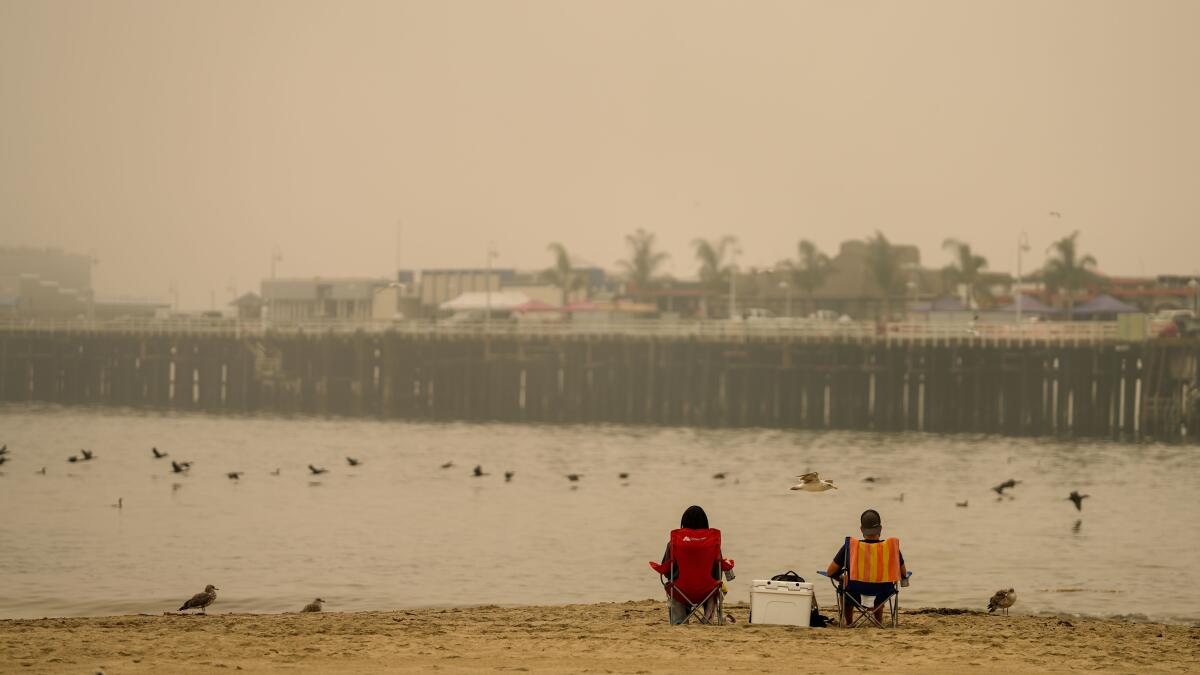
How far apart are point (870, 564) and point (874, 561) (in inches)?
2.6

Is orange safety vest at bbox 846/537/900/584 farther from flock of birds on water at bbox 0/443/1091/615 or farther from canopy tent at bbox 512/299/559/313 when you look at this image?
canopy tent at bbox 512/299/559/313

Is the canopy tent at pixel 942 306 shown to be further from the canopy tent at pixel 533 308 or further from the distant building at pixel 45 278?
the distant building at pixel 45 278

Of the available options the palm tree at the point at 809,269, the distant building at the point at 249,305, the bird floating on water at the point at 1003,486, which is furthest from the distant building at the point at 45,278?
the bird floating on water at the point at 1003,486

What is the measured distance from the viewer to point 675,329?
77.0 metres

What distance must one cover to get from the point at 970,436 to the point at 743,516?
3223 cm

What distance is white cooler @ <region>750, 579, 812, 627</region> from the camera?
15.5 metres

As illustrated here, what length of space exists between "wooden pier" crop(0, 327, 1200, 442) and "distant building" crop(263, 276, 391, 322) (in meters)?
26.3

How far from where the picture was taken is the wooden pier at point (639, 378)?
221ft

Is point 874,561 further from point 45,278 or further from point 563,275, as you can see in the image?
point 45,278

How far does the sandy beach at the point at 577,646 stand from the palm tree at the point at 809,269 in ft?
291

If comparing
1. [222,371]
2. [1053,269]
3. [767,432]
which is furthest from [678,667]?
[1053,269]

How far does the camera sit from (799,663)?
45.2ft

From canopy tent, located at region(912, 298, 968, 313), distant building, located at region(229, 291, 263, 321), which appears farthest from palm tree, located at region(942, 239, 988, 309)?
distant building, located at region(229, 291, 263, 321)

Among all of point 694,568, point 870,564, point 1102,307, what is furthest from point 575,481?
point 1102,307
